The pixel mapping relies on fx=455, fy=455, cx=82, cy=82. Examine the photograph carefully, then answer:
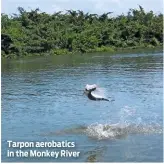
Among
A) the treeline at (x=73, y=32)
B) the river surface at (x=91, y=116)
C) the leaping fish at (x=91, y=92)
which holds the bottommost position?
the river surface at (x=91, y=116)

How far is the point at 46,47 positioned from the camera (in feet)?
199

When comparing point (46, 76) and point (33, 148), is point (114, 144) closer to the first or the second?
point (33, 148)

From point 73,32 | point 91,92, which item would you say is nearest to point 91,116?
point 91,92

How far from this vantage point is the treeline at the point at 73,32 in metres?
60.2

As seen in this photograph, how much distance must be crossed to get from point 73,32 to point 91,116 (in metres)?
48.4

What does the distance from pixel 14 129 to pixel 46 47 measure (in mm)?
44651

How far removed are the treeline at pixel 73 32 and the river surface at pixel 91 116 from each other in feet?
93.0

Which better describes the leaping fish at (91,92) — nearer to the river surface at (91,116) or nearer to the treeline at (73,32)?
the river surface at (91,116)

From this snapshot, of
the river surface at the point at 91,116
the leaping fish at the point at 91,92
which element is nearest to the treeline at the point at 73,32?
the river surface at the point at 91,116

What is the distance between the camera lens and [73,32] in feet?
216

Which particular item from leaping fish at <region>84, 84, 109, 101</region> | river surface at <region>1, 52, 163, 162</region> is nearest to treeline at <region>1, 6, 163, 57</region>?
river surface at <region>1, 52, 163, 162</region>

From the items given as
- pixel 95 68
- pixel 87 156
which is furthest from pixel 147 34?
pixel 87 156

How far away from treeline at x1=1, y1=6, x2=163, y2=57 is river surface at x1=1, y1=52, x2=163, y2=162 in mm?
28359

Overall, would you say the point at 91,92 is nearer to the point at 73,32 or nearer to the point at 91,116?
the point at 91,116
